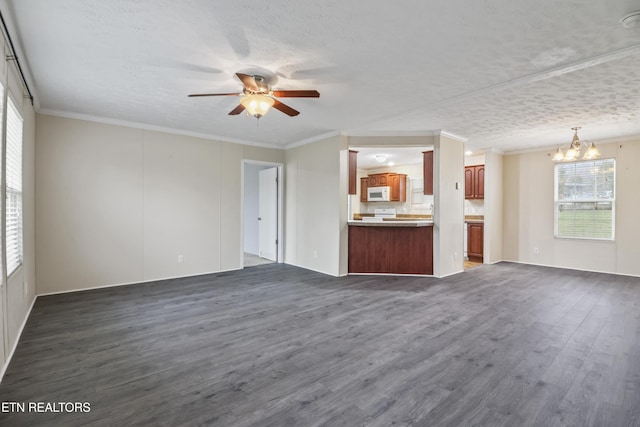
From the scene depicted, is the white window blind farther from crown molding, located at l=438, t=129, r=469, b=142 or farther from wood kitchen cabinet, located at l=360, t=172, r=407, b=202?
wood kitchen cabinet, located at l=360, t=172, r=407, b=202

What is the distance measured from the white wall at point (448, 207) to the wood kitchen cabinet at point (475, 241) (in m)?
1.64

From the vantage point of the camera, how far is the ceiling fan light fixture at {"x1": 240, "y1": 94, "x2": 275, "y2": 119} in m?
2.98

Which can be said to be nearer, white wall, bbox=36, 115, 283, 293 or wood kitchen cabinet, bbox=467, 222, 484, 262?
white wall, bbox=36, 115, 283, 293

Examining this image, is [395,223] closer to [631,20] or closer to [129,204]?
[631,20]

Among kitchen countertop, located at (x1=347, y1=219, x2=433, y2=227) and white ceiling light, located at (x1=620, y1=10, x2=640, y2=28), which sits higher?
white ceiling light, located at (x1=620, y1=10, x2=640, y2=28)

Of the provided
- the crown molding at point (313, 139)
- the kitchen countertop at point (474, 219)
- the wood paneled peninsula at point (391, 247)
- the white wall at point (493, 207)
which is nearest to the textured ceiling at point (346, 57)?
the crown molding at point (313, 139)

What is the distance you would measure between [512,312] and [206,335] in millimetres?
3339

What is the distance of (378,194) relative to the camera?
906 cm

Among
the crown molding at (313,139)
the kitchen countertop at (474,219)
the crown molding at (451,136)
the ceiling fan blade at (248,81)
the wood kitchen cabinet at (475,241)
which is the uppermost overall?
the crown molding at (313,139)

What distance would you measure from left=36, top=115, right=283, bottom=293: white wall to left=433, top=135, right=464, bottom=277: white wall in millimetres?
3566

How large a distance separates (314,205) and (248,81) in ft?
→ 10.8

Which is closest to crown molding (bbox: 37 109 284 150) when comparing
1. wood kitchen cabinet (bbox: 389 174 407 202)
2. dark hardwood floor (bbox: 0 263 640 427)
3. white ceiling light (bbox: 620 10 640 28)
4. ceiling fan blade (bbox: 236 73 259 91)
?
dark hardwood floor (bbox: 0 263 640 427)

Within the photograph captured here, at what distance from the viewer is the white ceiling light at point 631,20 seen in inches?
81.4

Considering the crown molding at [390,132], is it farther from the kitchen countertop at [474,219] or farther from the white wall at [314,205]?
the kitchen countertop at [474,219]
